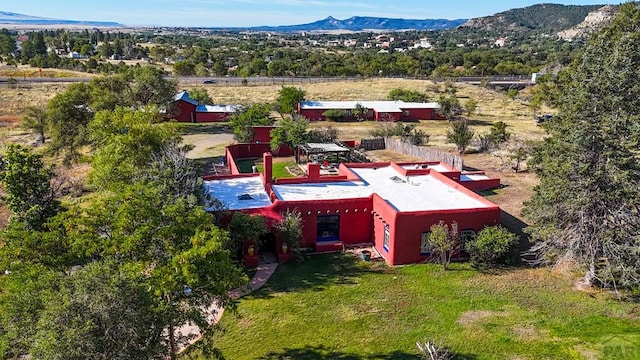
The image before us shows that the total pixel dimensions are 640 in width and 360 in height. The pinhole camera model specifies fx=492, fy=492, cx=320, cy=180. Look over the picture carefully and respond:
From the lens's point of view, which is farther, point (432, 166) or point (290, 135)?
point (290, 135)

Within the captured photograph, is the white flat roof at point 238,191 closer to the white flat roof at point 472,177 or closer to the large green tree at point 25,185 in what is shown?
the large green tree at point 25,185

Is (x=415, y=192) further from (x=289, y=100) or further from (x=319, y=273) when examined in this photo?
(x=289, y=100)

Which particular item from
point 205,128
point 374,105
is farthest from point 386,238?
point 374,105

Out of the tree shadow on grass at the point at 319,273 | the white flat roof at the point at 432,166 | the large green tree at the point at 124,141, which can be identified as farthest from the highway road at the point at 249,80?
the tree shadow on grass at the point at 319,273

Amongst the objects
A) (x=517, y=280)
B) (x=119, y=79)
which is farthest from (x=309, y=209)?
(x=119, y=79)

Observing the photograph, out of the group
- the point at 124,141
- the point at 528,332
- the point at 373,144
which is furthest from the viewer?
the point at 373,144

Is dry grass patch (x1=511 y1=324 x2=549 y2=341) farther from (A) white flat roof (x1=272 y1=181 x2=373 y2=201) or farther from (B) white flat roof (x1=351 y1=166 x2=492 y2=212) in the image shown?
(A) white flat roof (x1=272 y1=181 x2=373 y2=201)

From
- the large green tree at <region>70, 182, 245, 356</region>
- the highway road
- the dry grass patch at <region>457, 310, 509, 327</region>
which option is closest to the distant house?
the highway road
